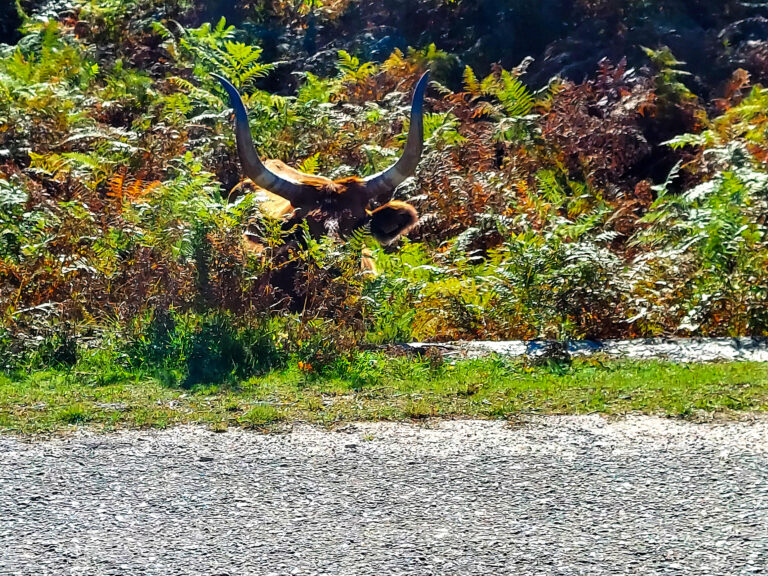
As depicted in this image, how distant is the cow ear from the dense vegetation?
0.52ft

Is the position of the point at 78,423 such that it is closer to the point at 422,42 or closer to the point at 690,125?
the point at 690,125

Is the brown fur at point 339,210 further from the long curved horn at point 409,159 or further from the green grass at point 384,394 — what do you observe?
the green grass at point 384,394

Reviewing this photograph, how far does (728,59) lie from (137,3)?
994cm

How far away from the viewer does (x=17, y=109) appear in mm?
12375

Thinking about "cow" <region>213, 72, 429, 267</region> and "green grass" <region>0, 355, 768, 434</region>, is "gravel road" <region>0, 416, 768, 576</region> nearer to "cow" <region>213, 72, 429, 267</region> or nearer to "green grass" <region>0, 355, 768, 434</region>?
"green grass" <region>0, 355, 768, 434</region>

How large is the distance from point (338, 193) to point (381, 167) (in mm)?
1901

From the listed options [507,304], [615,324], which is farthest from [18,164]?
[615,324]

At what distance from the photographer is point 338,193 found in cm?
982

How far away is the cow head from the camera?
952cm

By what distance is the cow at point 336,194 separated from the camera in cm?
949

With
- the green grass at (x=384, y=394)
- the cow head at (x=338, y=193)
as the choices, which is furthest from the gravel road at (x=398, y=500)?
the cow head at (x=338, y=193)

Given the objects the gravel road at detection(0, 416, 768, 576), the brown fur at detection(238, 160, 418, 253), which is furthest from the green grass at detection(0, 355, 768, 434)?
the brown fur at detection(238, 160, 418, 253)

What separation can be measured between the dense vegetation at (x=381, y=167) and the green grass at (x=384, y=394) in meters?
0.36

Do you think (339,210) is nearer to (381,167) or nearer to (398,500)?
(381,167)
